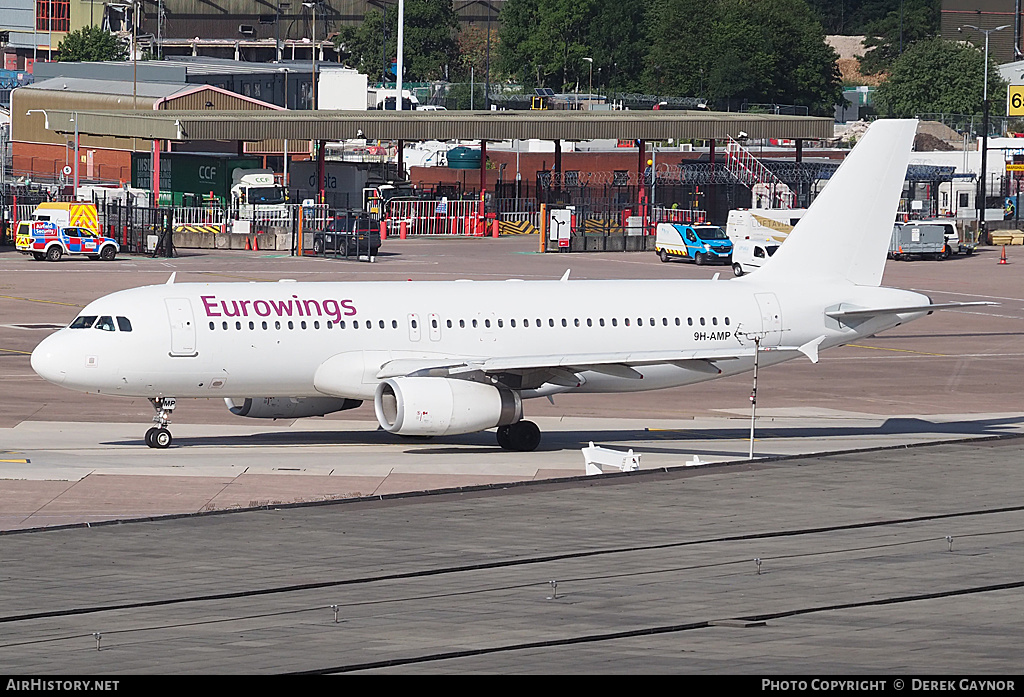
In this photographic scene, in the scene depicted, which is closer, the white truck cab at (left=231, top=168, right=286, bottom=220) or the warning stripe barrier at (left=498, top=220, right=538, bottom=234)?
the white truck cab at (left=231, top=168, right=286, bottom=220)

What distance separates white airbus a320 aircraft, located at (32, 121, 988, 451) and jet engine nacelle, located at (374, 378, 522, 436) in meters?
0.04

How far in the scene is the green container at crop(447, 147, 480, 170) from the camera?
149750 millimetres

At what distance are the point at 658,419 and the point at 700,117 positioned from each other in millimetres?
85142

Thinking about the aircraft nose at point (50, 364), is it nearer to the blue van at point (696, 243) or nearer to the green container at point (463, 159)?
the blue van at point (696, 243)

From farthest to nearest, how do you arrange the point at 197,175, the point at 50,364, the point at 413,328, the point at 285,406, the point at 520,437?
the point at 197,175 < the point at 285,406 < the point at 520,437 < the point at 413,328 < the point at 50,364

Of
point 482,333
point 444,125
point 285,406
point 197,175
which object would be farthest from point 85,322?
point 197,175

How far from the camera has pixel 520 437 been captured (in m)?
39.3

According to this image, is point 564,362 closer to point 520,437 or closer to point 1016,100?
point 520,437

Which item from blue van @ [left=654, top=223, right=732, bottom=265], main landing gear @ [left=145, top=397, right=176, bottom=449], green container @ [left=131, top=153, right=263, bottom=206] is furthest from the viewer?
green container @ [left=131, top=153, right=263, bottom=206]

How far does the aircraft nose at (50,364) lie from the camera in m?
36.8

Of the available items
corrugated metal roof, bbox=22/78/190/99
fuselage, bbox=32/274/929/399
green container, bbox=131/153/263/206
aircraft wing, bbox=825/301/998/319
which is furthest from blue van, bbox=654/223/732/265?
corrugated metal roof, bbox=22/78/190/99

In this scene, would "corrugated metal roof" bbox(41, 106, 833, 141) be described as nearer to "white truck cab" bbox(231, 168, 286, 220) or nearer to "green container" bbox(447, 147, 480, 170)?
"white truck cab" bbox(231, 168, 286, 220)

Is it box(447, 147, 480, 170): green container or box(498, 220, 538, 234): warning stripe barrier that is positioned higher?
box(447, 147, 480, 170): green container

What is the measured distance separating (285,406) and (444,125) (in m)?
83.9
